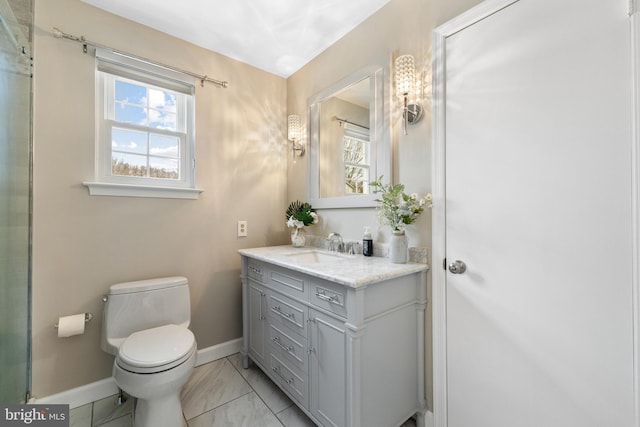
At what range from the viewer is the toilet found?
1248mm

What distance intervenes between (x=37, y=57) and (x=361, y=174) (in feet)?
6.75

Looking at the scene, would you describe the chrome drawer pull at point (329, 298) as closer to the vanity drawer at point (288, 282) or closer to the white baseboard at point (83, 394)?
the vanity drawer at point (288, 282)

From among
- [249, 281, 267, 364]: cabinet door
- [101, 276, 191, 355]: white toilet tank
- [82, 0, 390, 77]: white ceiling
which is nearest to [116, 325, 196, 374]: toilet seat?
[101, 276, 191, 355]: white toilet tank

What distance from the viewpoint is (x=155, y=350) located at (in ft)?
4.41

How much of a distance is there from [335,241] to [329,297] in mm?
722

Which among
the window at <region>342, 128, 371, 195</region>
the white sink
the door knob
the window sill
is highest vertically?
the window at <region>342, 128, 371, 195</region>

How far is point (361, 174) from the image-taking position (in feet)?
5.89

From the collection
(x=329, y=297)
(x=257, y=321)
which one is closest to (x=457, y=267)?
(x=329, y=297)

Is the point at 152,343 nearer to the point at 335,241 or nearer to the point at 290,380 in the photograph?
the point at 290,380

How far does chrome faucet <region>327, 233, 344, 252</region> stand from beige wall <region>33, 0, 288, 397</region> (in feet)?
2.34

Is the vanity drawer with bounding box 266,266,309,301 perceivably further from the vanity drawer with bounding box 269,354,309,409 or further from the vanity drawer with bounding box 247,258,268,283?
the vanity drawer with bounding box 269,354,309,409

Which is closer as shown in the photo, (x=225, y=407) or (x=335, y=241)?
(x=225, y=407)

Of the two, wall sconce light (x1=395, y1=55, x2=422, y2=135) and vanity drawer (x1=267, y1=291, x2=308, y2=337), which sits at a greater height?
wall sconce light (x1=395, y1=55, x2=422, y2=135)

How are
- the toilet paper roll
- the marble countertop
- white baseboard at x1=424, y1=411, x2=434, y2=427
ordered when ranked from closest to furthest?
1. the marble countertop
2. white baseboard at x1=424, y1=411, x2=434, y2=427
3. the toilet paper roll
